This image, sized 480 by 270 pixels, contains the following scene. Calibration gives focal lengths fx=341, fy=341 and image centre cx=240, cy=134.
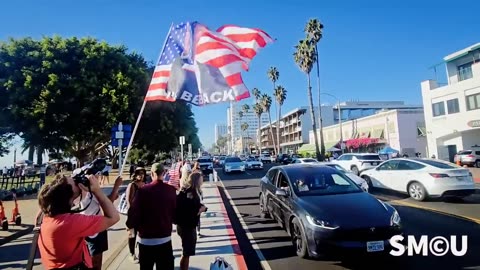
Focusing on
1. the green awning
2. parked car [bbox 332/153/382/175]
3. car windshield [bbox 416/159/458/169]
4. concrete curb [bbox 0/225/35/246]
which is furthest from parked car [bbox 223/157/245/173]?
the green awning

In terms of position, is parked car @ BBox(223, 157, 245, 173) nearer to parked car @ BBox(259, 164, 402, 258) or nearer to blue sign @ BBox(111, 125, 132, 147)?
parked car @ BBox(259, 164, 402, 258)

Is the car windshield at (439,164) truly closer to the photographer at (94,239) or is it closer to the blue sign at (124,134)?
the blue sign at (124,134)

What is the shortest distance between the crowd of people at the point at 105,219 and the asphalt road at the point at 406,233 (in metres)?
1.80

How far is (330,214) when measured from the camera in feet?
18.3

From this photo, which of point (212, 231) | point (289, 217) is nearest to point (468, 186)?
point (289, 217)

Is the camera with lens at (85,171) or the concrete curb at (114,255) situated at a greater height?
the camera with lens at (85,171)

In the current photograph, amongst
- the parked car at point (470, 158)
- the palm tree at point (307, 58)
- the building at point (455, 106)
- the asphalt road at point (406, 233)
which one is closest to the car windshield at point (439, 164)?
the asphalt road at point (406, 233)

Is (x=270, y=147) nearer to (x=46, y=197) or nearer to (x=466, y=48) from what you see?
(x=466, y=48)

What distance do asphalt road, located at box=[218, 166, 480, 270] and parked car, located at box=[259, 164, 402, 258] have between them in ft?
1.20

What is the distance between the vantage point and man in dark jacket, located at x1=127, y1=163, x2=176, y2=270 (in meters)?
4.07

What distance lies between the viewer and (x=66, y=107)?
70.6 ft

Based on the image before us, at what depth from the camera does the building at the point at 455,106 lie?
32.2 metres

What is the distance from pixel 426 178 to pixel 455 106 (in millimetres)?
27659

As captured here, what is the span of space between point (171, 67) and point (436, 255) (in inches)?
227
